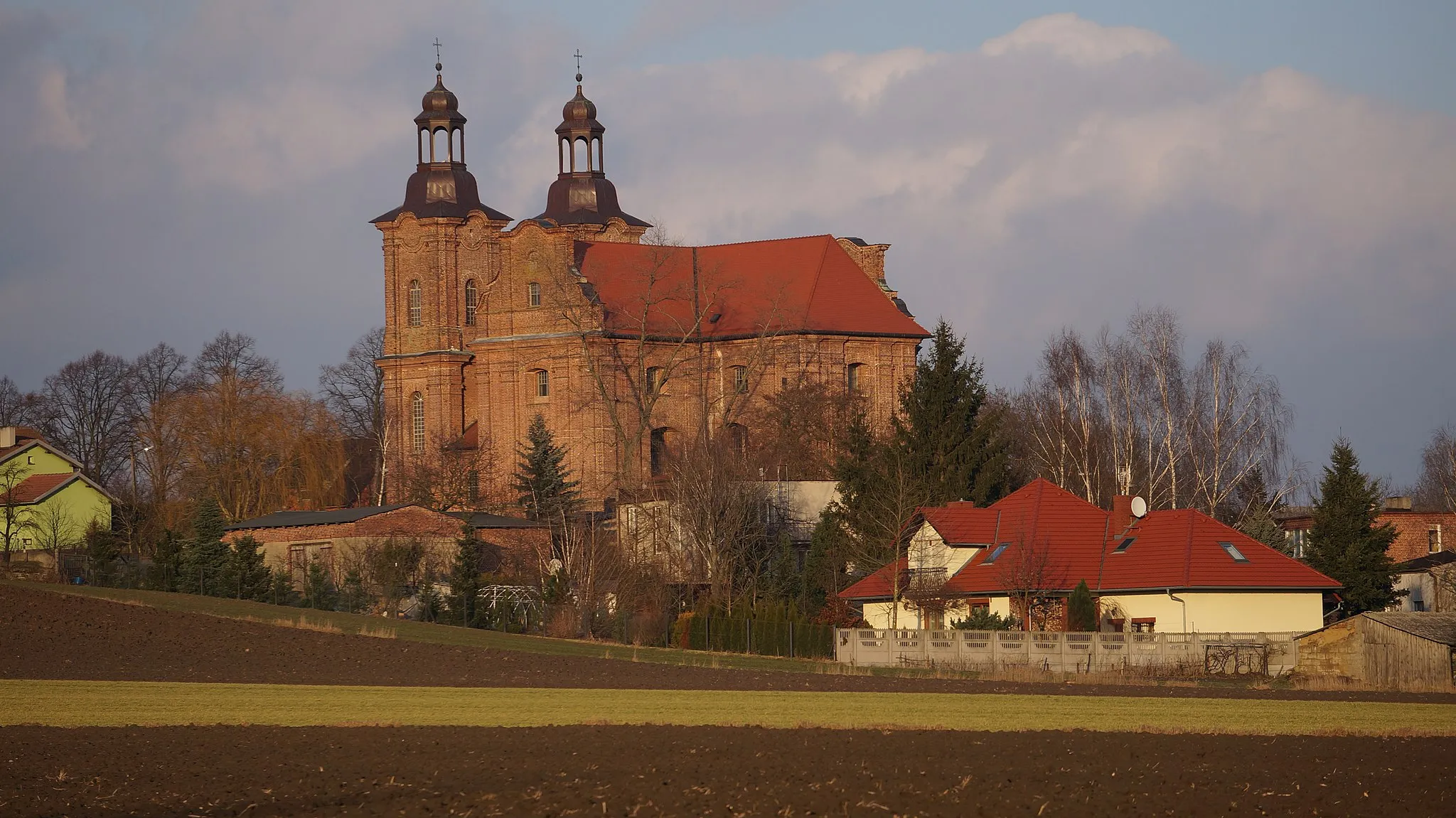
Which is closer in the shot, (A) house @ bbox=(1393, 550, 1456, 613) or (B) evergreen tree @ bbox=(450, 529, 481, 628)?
(B) evergreen tree @ bbox=(450, 529, 481, 628)

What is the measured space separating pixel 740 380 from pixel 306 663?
39.9 m

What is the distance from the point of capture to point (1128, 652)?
40.9 metres

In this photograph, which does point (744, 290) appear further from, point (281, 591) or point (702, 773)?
point (702, 773)

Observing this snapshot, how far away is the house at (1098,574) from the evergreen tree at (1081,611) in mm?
751

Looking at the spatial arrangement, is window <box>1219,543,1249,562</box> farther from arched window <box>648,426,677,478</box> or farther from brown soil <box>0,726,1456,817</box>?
arched window <box>648,426,677,478</box>

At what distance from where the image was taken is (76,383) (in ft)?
354

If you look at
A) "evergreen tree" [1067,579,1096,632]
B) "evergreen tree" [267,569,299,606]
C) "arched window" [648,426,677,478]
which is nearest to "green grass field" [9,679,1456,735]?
"evergreen tree" [1067,579,1096,632]

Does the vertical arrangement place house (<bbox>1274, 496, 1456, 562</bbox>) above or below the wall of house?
above

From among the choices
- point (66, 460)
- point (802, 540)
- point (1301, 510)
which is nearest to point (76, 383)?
point (66, 460)

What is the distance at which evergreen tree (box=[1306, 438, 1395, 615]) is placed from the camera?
163 feet

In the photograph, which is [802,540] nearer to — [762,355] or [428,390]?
[762,355]

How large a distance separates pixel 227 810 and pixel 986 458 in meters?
43.5

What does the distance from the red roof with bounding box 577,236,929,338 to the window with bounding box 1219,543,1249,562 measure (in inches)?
1309

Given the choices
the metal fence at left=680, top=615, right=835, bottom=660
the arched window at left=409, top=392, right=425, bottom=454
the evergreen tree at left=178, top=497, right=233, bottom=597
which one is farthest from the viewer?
the arched window at left=409, top=392, right=425, bottom=454
